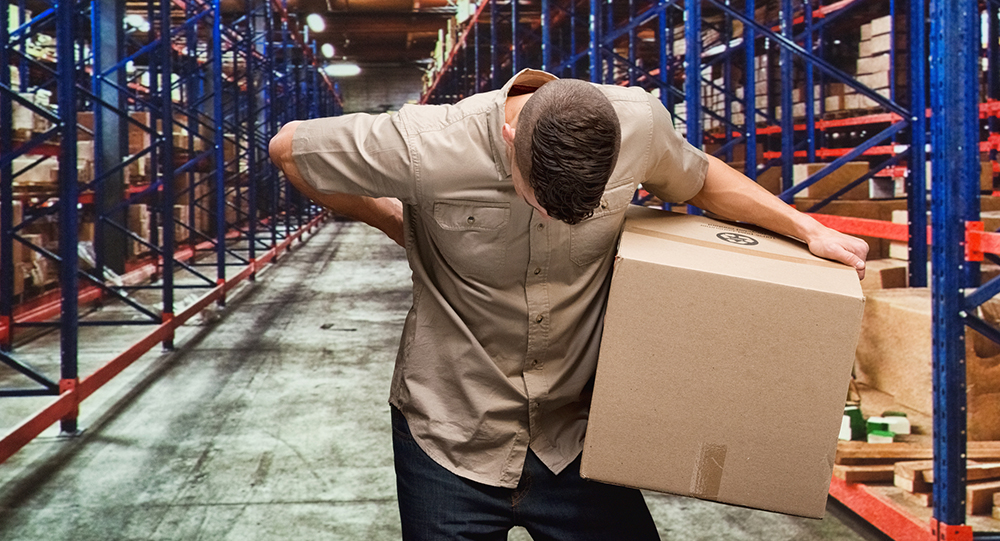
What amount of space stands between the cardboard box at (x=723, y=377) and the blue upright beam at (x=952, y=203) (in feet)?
5.18

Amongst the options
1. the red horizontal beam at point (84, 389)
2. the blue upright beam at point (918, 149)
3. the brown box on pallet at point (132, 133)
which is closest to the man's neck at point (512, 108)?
the red horizontal beam at point (84, 389)

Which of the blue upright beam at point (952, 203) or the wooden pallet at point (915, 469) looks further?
the wooden pallet at point (915, 469)

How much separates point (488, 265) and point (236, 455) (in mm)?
3456

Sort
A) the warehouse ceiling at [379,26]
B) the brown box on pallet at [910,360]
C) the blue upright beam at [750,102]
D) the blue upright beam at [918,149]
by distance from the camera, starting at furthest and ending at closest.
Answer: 1. the warehouse ceiling at [379,26]
2. the blue upright beam at [750,102]
3. the blue upright beam at [918,149]
4. the brown box on pallet at [910,360]

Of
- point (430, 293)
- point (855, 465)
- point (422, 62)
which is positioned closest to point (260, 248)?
point (855, 465)

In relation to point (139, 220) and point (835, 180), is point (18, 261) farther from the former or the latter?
point (835, 180)

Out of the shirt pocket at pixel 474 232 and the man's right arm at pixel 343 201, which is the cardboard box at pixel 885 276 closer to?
the man's right arm at pixel 343 201

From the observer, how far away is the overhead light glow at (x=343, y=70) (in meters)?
30.8

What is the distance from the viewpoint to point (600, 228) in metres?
1.73

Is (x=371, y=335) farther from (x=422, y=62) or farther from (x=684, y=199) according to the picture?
(x=422, y=62)

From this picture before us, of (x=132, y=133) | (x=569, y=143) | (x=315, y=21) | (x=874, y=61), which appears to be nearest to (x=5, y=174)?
(x=132, y=133)

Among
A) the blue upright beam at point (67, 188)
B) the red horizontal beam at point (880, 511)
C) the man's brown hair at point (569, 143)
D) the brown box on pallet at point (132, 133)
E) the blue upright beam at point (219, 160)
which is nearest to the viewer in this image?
the man's brown hair at point (569, 143)

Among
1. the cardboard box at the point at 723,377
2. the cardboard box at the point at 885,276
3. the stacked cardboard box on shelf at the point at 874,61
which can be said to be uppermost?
the stacked cardboard box on shelf at the point at 874,61

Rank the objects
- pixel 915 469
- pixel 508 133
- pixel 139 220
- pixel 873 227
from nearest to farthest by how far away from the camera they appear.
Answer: pixel 508 133 < pixel 915 469 < pixel 873 227 < pixel 139 220
